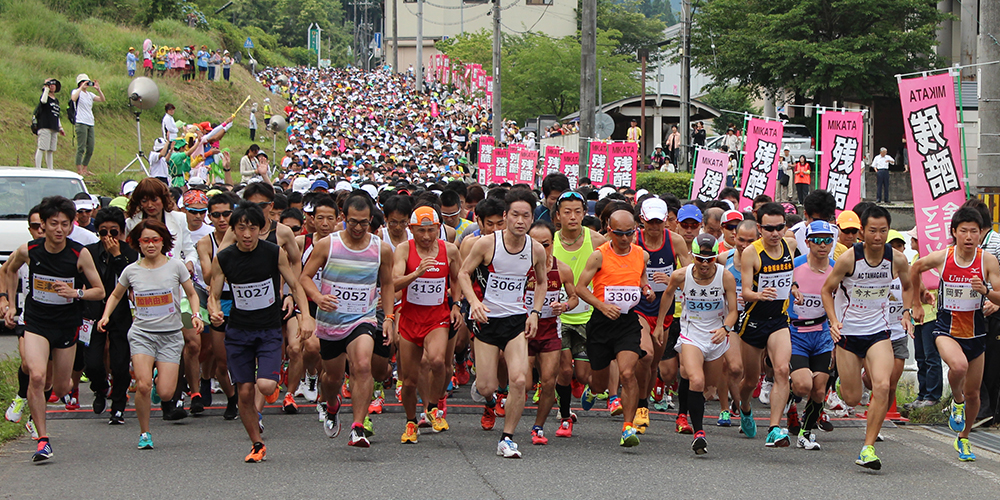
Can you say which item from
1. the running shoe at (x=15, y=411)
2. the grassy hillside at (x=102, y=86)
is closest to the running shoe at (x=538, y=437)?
the running shoe at (x=15, y=411)

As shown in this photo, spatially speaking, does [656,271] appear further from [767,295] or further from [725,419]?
[725,419]

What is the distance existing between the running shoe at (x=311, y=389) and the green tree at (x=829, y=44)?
95.6ft

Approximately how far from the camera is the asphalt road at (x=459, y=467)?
7098 millimetres

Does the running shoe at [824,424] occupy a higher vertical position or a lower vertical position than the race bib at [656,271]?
lower

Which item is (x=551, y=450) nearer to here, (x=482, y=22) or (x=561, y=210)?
(x=561, y=210)

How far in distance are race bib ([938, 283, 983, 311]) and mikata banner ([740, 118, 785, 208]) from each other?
30.6 ft

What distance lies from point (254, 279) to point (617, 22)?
76.8m

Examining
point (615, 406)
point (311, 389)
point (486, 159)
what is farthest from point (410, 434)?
point (486, 159)

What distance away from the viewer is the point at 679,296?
31.4ft

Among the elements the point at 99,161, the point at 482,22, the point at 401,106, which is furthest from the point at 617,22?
the point at 99,161

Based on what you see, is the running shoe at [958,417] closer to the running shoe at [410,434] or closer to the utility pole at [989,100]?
the utility pole at [989,100]

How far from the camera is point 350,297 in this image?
8.23 m

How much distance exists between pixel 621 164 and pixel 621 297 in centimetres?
1411

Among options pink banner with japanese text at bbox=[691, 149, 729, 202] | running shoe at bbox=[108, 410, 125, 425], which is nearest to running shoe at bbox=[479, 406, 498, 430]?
running shoe at bbox=[108, 410, 125, 425]
